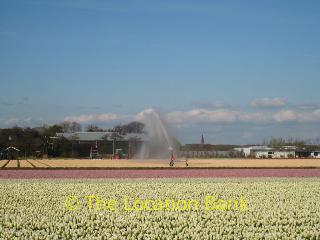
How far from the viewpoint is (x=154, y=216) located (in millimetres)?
17219

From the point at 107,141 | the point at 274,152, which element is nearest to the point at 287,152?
the point at 274,152

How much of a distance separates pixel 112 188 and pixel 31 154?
81004mm

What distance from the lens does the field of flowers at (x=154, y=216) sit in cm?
1441

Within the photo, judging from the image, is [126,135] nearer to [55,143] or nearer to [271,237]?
[55,143]

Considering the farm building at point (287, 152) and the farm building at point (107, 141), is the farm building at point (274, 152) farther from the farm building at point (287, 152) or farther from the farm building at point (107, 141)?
the farm building at point (107, 141)

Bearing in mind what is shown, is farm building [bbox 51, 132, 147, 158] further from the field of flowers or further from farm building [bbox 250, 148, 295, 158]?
the field of flowers

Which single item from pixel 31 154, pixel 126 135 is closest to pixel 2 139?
pixel 31 154

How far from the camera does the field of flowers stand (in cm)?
1441

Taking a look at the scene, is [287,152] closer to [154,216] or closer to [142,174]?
[142,174]

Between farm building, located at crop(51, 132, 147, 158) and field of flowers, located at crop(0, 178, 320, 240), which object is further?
farm building, located at crop(51, 132, 147, 158)

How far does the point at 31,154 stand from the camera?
105625mm

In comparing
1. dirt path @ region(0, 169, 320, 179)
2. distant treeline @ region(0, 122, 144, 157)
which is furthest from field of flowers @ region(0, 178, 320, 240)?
distant treeline @ region(0, 122, 144, 157)

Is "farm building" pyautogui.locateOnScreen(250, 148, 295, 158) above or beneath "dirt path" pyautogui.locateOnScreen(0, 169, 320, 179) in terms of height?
above

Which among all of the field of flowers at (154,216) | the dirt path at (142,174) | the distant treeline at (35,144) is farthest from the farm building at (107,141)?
the field of flowers at (154,216)
